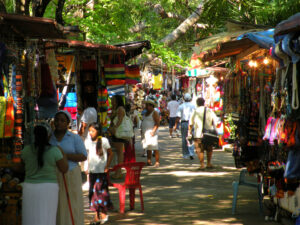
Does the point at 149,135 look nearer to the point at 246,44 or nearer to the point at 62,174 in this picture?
the point at 246,44

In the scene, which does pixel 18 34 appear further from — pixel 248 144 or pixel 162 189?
pixel 162 189

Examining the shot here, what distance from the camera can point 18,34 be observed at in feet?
24.0

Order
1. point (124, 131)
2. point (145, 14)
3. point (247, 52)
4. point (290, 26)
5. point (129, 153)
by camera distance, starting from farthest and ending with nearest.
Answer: point (145, 14) → point (129, 153) → point (124, 131) → point (247, 52) → point (290, 26)

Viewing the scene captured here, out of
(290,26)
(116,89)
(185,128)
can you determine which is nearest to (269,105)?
(290,26)

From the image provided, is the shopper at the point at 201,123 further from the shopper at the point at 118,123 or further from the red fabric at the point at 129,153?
the shopper at the point at 118,123

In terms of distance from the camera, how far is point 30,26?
6.75 meters

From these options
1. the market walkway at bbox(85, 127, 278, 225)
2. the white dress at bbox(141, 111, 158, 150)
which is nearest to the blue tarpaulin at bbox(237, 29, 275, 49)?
the market walkway at bbox(85, 127, 278, 225)

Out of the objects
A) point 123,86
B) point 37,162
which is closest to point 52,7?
point 123,86

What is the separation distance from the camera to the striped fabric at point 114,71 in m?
12.6

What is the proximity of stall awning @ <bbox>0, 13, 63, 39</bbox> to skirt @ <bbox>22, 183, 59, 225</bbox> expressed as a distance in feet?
6.80

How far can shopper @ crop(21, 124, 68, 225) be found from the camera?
557 cm

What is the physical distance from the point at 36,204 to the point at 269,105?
13.3 ft

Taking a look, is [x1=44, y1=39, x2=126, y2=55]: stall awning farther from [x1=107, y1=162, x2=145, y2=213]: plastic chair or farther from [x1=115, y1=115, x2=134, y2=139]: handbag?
[x1=107, y1=162, x2=145, y2=213]: plastic chair

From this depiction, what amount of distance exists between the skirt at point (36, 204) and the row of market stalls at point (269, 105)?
256 cm
